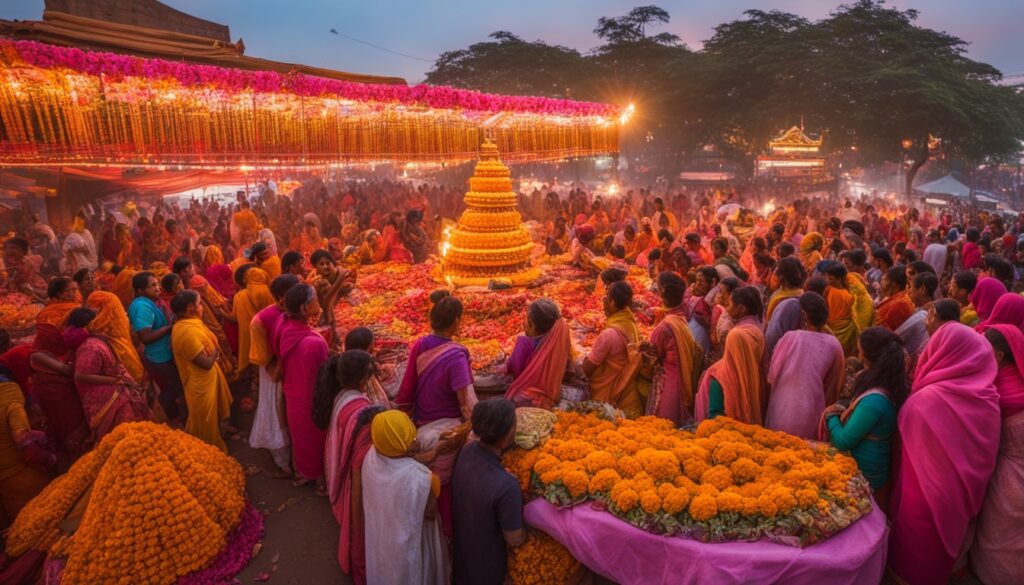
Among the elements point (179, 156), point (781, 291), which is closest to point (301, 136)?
point (179, 156)

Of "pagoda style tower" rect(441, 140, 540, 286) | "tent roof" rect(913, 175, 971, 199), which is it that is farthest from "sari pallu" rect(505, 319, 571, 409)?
"tent roof" rect(913, 175, 971, 199)

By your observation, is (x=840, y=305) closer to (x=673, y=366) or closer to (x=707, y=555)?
(x=673, y=366)

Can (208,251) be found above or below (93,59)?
below

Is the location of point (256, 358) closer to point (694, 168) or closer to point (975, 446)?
point (975, 446)

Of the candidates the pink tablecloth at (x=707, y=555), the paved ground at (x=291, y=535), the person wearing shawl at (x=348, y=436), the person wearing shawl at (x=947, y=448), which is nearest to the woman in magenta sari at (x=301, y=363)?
the paved ground at (x=291, y=535)

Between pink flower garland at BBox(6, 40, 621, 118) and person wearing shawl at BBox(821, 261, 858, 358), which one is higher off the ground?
pink flower garland at BBox(6, 40, 621, 118)

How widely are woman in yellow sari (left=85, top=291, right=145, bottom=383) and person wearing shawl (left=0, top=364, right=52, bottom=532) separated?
0.70 meters

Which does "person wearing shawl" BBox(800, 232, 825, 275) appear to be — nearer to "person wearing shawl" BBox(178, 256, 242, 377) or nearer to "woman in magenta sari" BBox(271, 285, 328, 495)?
"woman in magenta sari" BBox(271, 285, 328, 495)

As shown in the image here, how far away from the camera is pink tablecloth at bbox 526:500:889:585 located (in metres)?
2.72

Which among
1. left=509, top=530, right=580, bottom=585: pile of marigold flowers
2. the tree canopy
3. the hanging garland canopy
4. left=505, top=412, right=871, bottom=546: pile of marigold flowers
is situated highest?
the tree canopy

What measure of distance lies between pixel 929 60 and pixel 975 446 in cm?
2722

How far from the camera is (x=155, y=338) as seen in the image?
4.93 metres

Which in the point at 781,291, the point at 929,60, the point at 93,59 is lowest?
the point at 781,291

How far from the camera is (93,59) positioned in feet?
15.3
